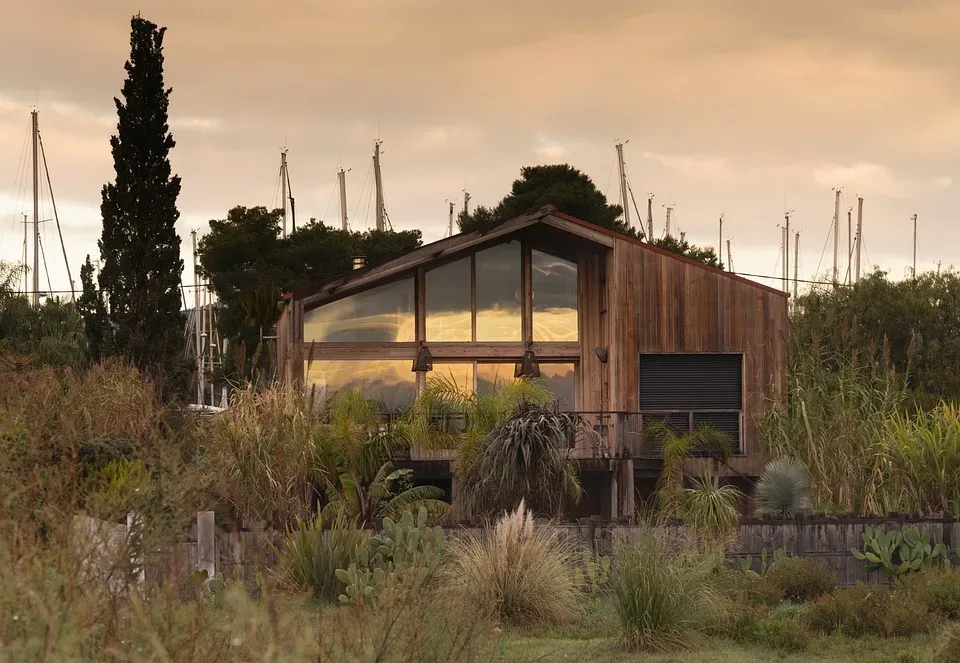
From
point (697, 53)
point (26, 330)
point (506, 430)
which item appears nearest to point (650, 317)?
point (697, 53)

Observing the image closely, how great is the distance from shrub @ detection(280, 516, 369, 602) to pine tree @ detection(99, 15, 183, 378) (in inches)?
689

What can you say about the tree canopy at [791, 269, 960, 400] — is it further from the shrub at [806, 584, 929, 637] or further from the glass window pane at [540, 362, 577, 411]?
the shrub at [806, 584, 929, 637]

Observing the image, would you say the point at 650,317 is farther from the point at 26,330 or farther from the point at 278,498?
the point at 26,330

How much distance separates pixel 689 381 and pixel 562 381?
2962mm

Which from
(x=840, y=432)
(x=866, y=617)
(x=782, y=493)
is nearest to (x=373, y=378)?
(x=840, y=432)

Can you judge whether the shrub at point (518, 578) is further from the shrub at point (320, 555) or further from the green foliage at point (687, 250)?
the green foliage at point (687, 250)

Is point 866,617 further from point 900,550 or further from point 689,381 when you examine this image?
point 689,381

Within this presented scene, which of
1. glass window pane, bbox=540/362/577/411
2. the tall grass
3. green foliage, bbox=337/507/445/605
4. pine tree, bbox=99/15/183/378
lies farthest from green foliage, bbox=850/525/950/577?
pine tree, bbox=99/15/183/378

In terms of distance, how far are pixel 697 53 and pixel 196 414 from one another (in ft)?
35.6

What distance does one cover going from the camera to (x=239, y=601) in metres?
5.25

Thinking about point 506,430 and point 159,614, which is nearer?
point 159,614

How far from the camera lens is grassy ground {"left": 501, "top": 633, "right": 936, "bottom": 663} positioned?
1014 centimetres

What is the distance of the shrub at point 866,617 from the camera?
37.1 feet

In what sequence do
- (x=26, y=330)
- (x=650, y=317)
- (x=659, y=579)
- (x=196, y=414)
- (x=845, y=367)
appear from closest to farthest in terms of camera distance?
(x=659, y=579) < (x=845, y=367) < (x=196, y=414) < (x=650, y=317) < (x=26, y=330)
